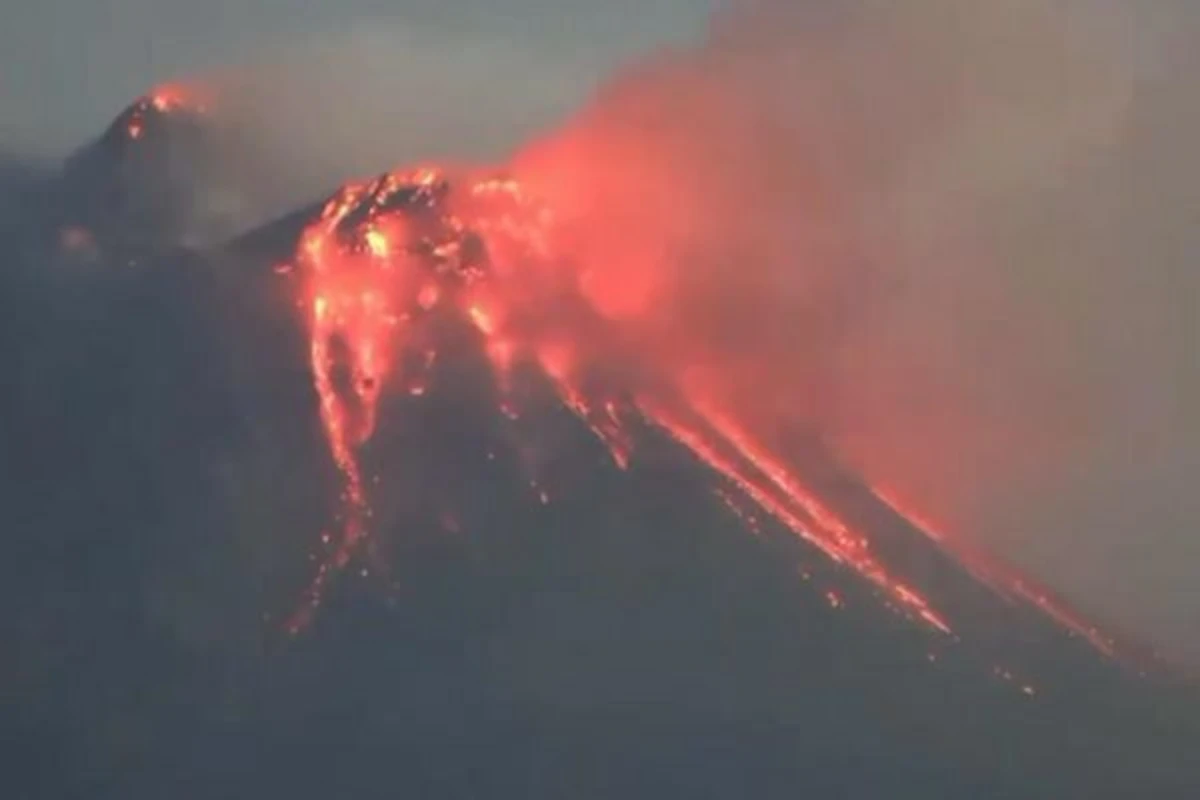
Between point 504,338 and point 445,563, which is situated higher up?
point 504,338

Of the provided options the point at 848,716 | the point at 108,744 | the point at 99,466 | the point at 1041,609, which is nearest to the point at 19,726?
the point at 108,744

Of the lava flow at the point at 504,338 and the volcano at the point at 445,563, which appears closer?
the volcano at the point at 445,563

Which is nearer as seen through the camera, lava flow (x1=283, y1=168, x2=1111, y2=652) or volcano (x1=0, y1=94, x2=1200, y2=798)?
volcano (x1=0, y1=94, x2=1200, y2=798)

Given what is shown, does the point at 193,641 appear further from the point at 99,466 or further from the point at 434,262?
→ the point at 434,262

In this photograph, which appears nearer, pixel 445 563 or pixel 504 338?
pixel 445 563
